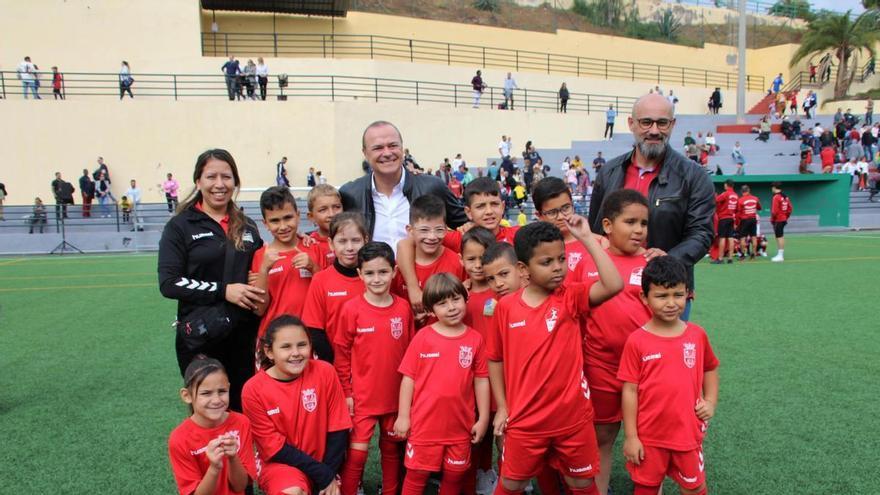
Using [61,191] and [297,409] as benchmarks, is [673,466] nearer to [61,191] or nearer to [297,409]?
[297,409]

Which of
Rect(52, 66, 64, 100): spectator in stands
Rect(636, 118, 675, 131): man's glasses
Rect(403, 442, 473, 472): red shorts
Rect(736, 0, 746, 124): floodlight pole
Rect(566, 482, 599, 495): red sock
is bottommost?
Rect(566, 482, 599, 495): red sock

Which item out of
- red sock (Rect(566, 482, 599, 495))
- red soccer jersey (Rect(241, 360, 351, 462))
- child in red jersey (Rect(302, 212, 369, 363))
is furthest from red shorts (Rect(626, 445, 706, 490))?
child in red jersey (Rect(302, 212, 369, 363))

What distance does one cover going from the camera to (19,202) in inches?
987

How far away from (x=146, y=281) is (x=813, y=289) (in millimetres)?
12289

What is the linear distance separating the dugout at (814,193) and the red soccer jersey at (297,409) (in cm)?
1988

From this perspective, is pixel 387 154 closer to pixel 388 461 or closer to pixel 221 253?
pixel 221 253

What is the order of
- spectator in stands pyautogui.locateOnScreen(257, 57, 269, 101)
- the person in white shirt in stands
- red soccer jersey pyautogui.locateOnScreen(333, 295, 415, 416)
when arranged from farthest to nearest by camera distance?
1. spectator in stands pyautogui.locateOnScreen(257, 57, 269, 101)
2. the person in white shirt in stands
3. red soccer jersey pyautogui.locateOnScreen(333, 295, 415, 416)

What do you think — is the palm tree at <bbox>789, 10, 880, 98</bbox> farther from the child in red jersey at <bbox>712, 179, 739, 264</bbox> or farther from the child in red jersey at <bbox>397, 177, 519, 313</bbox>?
the child in red jersey at <bbox>397, 177, 519, 313</bbox>

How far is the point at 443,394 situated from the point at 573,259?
3.55ft

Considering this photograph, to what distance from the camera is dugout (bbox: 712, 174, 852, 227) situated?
21.3m

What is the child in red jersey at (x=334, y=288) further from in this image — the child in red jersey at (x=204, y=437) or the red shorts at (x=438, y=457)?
the red shorts at (x=438, y=457)

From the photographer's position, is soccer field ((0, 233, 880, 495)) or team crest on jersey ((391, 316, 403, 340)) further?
soccer field ((0, 233, 880, 495))

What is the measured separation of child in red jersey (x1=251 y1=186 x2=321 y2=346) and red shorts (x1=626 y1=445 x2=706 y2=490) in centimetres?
220

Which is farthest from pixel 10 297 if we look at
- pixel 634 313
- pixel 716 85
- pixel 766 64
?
pixel 766 64
